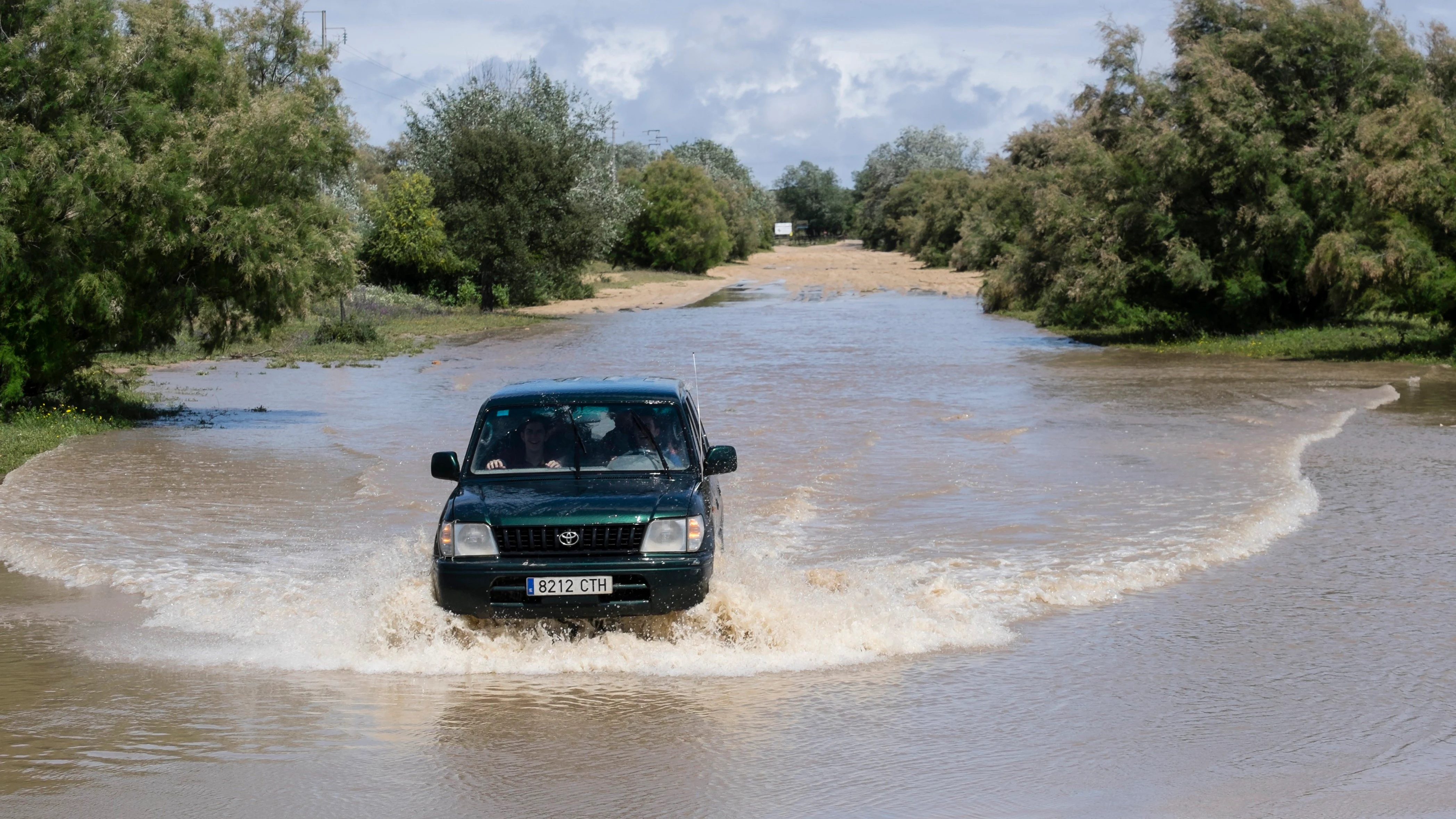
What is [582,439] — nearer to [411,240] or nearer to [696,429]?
[696,429]

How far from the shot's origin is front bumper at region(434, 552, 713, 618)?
8.07m

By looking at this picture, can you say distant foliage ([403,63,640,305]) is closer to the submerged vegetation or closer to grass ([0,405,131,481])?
the submerged vegetation

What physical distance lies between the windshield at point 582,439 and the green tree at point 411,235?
140 feet

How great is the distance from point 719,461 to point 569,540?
59.9 inches

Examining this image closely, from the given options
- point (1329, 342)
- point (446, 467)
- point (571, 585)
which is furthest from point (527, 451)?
point (1329, 342)

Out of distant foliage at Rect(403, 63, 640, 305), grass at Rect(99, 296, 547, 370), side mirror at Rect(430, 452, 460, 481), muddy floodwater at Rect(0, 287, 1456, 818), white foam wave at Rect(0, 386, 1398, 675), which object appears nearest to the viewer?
muddy floodwater at Rect(0, 287, 1456, 818)

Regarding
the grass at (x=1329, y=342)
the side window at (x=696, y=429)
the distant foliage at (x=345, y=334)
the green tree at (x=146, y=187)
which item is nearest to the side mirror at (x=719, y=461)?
the side window at (x=696, y=429)

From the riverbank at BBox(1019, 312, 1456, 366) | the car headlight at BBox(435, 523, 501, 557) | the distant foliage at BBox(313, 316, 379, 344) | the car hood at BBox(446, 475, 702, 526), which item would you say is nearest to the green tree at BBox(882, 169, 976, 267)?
the riverbank at BBox(1019, 312, 1456, 366)

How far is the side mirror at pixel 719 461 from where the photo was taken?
933cm

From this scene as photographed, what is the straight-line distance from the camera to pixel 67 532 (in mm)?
13070

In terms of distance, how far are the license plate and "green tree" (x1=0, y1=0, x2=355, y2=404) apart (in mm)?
12182

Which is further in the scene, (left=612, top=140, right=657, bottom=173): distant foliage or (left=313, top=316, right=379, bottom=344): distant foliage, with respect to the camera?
(left=612, top=140, right=657, bottom=173): distant foliage

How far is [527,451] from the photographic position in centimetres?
915

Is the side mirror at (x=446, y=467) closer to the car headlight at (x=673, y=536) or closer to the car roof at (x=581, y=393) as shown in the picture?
the car roof at (x=581, y=393)
